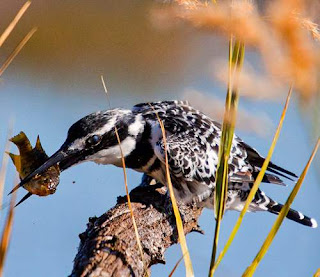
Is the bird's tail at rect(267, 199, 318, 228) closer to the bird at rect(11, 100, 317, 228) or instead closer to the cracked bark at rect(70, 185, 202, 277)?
the bird at rect(11, 100, 317, 228)

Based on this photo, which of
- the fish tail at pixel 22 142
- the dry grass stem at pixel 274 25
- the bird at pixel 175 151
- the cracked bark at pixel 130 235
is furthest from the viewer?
the bird at pixel 175 151

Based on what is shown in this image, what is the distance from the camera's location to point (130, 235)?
2.12 m

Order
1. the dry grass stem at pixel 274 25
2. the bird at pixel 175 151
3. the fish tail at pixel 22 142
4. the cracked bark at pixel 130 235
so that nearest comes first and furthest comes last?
the dry grass stem at pixel 274 25, the cracked bark at pixel 130 235, the fish tail at pixel 22 142, the bird at pixel 175 151

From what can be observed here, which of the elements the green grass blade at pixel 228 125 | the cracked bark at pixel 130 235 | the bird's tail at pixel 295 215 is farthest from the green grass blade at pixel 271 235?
the bird's tail at pixel 295 215

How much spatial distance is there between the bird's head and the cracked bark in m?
0.21

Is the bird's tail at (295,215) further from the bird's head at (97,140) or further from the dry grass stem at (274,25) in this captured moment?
the dry grass stem at (274,25)

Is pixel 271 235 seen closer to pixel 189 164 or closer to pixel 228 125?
pixel 228 125

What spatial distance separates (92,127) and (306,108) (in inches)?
55.2

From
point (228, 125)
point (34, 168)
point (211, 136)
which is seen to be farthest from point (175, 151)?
point (228, 125)

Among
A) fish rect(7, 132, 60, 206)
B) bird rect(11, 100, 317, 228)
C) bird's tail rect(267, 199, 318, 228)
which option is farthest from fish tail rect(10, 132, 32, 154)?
bird's tail rect(267, 199, 318, 228)

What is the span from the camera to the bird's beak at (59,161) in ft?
7.84

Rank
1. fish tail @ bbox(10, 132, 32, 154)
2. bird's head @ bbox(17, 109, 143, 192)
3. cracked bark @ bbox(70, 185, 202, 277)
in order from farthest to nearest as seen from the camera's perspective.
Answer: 1. bird's head @ bbox(17, 109, 143, 192)
2. fish tail @ bbox(10, 132, 32, 154)
3. cracked bark @ bbox(70, 185, 202, 277)

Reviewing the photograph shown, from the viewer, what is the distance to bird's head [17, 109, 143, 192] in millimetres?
2578

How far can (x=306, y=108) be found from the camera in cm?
140
